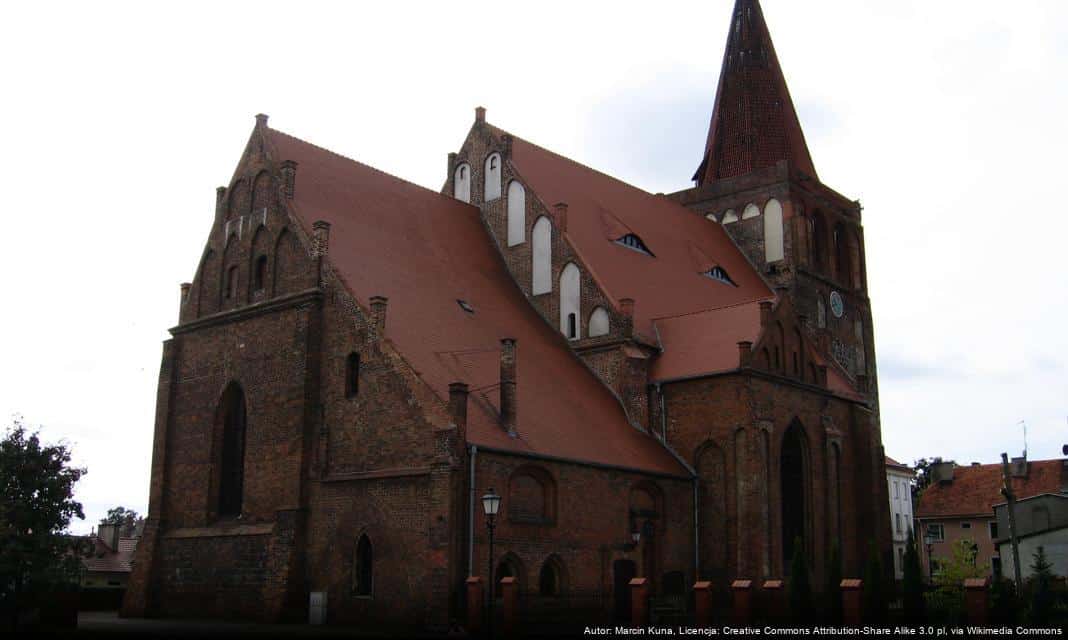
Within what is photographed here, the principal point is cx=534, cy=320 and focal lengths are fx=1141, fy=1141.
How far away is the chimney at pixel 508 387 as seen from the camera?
2689 cm

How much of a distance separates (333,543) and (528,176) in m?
15.2

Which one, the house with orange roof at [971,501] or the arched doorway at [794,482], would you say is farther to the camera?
the house with orange roof at [971,501]

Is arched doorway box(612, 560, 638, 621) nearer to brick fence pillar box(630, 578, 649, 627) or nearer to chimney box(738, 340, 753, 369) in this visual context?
brick fence pillar box(630, 578, 649, 627)

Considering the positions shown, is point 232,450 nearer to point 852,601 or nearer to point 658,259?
point 658,259

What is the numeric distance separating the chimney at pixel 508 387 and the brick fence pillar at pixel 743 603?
618 cm

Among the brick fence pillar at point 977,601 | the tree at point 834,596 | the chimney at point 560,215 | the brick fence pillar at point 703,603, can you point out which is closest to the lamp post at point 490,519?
the brick fence pillar at point 703,603

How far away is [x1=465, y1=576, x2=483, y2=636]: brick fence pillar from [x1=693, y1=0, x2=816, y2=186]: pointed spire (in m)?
26.4

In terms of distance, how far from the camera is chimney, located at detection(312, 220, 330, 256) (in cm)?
2912

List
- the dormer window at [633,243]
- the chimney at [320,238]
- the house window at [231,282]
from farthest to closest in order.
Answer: the dormer window at [633,243]
the house window at [231,282]
the chimney at [320,238]

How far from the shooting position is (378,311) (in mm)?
27484

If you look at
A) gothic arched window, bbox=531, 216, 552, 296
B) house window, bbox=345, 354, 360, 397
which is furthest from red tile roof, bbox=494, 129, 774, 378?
house window, bbox=345, 354, 360, 397

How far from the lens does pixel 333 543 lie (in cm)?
2655

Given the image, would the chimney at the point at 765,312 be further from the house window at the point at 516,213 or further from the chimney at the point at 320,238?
the chimney at the point at 320,238

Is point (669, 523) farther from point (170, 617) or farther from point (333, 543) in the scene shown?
point (170, 617)
